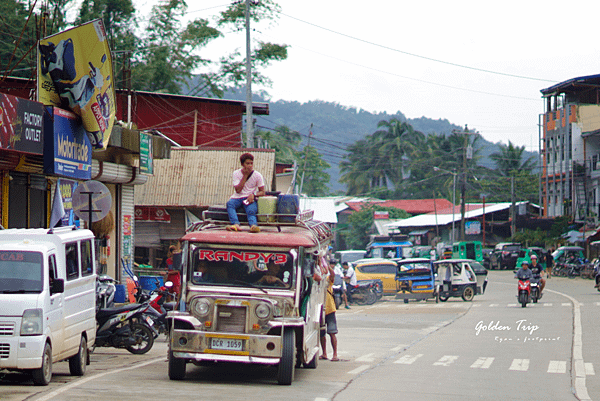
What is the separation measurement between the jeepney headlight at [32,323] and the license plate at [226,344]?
7.58ft

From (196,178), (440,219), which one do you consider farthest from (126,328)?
(440,219)

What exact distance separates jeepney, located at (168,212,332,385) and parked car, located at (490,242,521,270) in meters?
53.3

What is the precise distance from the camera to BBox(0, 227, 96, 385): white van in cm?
1005

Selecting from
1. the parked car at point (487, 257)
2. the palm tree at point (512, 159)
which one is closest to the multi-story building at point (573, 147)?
the parked car at point (487, 257)

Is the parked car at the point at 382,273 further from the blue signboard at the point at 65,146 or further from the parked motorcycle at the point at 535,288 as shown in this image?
the blue signboard at the point at 65,146

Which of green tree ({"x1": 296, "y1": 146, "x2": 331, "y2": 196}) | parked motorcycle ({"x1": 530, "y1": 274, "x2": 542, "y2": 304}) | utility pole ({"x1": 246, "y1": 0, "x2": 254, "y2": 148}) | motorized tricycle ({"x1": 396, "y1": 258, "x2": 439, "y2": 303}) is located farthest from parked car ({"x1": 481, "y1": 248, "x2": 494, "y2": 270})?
utility pole ({"x1": 246, "y1": 0, "x2": 254, "y2": 148})

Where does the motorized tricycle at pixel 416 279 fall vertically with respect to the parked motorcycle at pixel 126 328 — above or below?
below

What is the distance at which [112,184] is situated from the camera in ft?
81.4

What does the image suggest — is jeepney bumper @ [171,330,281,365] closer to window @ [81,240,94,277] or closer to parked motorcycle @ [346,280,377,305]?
window @ [81,240,94,277]

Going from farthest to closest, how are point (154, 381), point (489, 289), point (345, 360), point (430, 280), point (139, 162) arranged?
point (489, 289) < point (430, 280) < point (139, 162) < point (345, 360) < point (154, 381)

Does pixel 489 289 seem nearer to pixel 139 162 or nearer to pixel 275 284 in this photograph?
pixel 139 162

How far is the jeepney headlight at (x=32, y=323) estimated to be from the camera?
33.1 feet

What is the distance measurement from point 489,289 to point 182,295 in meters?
34.0

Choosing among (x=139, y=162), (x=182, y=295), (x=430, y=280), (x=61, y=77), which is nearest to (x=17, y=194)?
(x=61, y=77)
